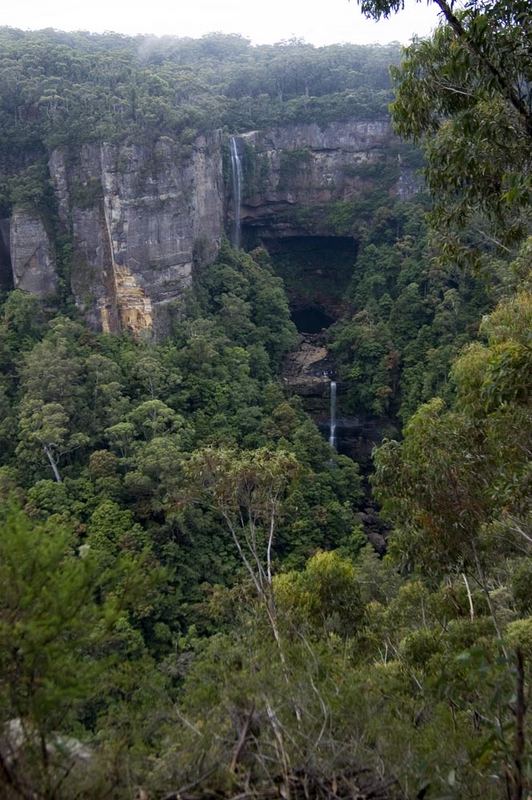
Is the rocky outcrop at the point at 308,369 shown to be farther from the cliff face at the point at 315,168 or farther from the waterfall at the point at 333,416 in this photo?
the cliff face at the point at 315,168

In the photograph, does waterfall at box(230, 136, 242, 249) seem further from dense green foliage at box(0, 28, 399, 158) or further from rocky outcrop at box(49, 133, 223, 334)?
rocky outcrop at box(49, 133, 223, 334)

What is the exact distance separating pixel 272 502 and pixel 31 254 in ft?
42.6

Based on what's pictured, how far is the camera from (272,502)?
832cm

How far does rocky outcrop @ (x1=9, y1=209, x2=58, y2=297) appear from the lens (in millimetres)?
18641

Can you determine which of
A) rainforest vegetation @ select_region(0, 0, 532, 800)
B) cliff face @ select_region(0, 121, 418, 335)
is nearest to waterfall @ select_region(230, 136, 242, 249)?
rainforest vegetation @ select_region(0, 0, 532, 800)

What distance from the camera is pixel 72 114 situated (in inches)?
751

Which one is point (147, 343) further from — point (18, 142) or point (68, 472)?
point (18, 142)

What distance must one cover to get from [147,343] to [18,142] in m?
6.58

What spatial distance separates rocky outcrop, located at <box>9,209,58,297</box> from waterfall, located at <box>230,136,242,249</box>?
26.3 ft

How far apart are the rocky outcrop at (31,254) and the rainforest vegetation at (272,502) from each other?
764 millimetres

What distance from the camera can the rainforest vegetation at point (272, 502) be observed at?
290 cm

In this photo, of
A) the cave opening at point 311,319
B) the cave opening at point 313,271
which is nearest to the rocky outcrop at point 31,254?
the cave opening at point 313,271

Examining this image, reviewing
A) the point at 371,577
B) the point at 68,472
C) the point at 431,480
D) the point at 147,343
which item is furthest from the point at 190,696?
the point at 147,343

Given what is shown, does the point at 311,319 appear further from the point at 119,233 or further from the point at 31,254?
the point at 31,254
